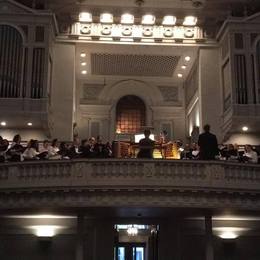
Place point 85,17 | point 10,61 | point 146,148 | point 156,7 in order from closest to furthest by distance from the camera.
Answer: point 146,148
point 10,61
point 156,7
point 85,17

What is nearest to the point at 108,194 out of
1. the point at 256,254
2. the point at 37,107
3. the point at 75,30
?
the point at 256,254

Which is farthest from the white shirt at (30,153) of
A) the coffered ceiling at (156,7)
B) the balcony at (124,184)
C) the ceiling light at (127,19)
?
the ceiling light at (127,19)

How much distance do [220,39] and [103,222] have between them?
10.6 metres

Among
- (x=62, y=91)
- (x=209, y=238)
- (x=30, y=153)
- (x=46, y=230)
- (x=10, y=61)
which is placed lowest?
(x=209, y=238)

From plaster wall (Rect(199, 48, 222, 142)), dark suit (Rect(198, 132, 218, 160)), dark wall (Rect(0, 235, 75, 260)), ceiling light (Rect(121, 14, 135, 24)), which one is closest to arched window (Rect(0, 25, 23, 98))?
ceiling light (Rect(121, 14, 135, 24))

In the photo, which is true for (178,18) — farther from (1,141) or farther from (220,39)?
(1,141)

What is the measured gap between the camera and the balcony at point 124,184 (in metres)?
16.0

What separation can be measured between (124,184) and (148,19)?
35.7 ft

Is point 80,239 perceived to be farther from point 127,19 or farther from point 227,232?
point 127,19

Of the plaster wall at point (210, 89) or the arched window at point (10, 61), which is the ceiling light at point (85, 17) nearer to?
the arched window at point (10, 61)

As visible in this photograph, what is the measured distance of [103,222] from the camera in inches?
720

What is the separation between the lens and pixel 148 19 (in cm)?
2483

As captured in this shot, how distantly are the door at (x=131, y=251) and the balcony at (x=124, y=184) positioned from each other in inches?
157

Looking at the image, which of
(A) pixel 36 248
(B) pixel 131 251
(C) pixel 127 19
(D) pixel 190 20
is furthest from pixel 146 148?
(D) pixel 190 20
